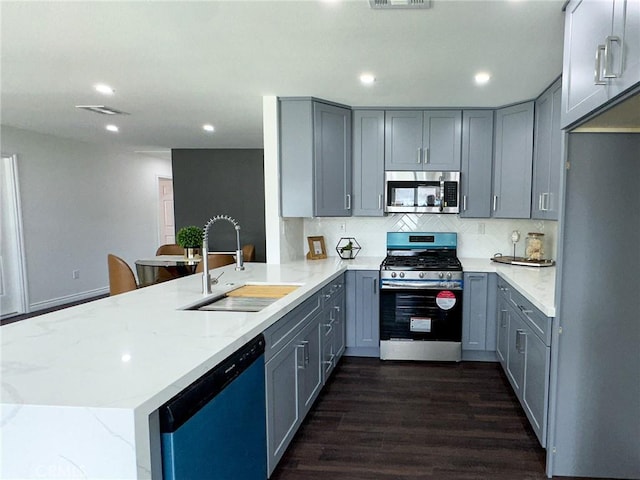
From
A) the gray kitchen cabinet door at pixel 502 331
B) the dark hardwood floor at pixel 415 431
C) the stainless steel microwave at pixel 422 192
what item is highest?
the stainless steel microwave at pixel 422 192

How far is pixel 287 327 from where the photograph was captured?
2117mm

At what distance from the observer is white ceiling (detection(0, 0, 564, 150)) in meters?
1.96

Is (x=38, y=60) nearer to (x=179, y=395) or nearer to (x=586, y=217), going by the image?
(x=179, y=395)

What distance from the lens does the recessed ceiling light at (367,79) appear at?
2.86 meters

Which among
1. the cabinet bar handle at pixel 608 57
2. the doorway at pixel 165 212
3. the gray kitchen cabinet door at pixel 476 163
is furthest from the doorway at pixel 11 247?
the cabinet bar handle at pixel 608 57

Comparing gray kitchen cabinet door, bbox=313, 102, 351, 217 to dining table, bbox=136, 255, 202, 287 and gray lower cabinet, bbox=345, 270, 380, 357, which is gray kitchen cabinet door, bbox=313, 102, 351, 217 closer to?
gray lower cabinet, bbox=345, 270, 380, 357

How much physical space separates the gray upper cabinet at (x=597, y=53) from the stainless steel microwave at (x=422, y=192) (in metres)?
1.89

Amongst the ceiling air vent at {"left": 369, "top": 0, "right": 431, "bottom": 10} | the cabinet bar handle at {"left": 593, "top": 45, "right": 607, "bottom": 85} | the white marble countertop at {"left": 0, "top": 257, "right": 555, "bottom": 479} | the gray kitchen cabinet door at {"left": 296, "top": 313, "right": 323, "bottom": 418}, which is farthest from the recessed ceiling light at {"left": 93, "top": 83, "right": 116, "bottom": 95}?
the cabinet bar handle at {"left": 593, "top": 45, "right": 607, "bottom": 85}

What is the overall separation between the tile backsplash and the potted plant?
1270 millimetres

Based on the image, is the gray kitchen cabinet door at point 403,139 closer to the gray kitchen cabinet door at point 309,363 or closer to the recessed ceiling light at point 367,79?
the recessed ceiling light at point 367,79

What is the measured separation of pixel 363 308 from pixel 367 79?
79.2 inches

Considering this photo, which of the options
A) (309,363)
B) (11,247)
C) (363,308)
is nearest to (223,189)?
(11,247)

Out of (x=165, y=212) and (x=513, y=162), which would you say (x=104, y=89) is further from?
(x=165, y=212)

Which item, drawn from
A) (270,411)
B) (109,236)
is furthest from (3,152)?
(270,411)
